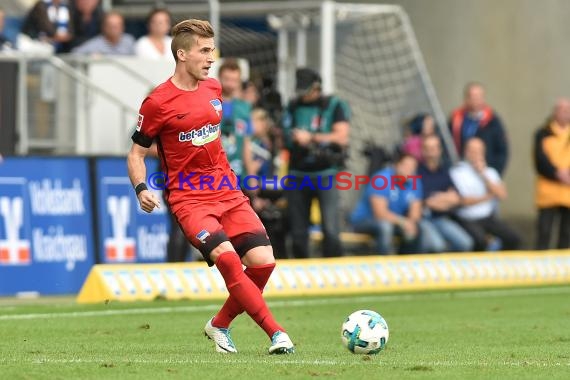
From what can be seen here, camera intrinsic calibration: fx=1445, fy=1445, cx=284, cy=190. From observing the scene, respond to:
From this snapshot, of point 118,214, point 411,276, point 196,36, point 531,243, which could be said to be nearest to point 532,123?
point 531,243

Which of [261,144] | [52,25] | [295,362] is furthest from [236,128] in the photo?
[295,362]

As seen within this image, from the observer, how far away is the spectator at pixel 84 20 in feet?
61.9

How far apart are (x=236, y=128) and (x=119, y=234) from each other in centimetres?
216

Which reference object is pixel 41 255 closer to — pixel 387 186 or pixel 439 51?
pixel 387 186

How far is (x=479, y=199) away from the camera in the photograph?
20438 millimetres

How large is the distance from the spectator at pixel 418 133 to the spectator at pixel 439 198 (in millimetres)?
287

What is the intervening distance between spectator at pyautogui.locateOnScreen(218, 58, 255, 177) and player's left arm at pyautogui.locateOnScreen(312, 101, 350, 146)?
3.18 ft

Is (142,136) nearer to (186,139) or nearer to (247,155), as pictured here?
(186,139)

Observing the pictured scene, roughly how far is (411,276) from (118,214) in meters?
3.64

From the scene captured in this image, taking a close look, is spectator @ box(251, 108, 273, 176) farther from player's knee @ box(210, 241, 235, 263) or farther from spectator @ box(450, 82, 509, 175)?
player's knee @ box(210, 241, 235, 263)

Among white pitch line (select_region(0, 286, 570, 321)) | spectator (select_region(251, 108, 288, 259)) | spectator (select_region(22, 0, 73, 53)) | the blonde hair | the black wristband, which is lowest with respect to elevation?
white pitch line (select_region(0, 286, 570, 321))

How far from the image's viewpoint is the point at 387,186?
19688mm

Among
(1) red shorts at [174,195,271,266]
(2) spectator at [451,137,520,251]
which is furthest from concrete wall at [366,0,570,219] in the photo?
(1) red shorts at [174,195,271,266]

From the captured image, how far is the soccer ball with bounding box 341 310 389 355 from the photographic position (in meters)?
9.37
